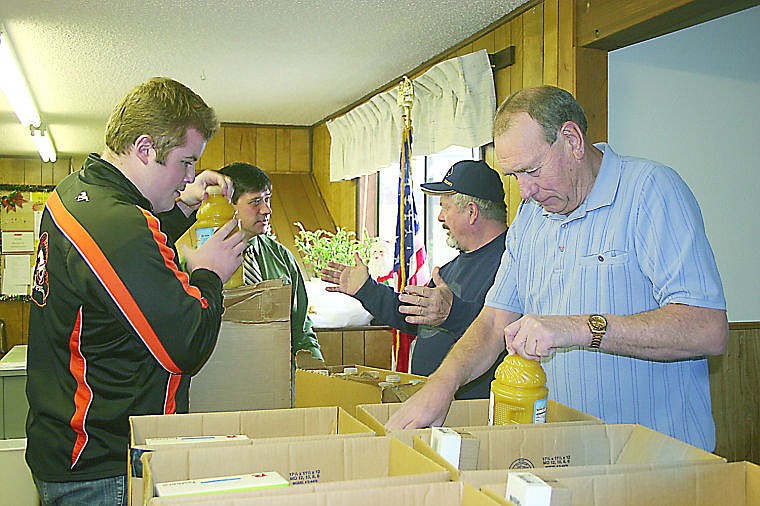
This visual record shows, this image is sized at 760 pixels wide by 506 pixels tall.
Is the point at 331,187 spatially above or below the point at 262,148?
below

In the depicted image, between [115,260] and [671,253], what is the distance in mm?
1095

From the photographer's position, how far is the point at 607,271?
1.64 m

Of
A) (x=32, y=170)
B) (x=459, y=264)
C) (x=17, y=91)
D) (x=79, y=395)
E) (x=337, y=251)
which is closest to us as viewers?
(x=79, y=395)

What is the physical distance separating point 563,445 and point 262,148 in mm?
5976

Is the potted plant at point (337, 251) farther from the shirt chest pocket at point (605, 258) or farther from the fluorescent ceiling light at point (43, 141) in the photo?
Answer: the shirt chest pocket at point (605, 258)

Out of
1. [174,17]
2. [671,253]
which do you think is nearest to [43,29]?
[174,17]

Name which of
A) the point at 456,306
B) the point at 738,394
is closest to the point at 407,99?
the point at 456,306

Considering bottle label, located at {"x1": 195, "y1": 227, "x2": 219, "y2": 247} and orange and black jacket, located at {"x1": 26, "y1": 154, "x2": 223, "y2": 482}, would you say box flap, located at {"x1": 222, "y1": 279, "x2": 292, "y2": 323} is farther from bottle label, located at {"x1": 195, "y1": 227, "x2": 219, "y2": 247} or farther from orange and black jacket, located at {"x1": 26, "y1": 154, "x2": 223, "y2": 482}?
orange and black jacket, located at {"x1": 26, "y1": 154, "x2": 223, "y2": 482}

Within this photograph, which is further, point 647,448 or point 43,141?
point 43,141

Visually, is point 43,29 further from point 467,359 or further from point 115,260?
point 467,359

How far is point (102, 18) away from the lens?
3619mm

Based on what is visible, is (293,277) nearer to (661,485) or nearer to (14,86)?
(661,485)

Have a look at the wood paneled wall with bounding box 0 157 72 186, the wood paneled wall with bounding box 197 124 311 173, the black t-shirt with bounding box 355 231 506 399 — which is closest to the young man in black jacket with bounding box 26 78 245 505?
the black t-shirt with bounding box 355 231 506 399

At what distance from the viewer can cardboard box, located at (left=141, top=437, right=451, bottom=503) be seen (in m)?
0.98
